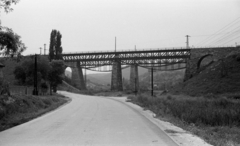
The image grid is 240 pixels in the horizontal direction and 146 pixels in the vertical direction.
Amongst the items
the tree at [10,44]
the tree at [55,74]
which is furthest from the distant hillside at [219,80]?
the tree at [10,44]

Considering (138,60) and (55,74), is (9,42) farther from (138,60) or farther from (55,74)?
(138,60)

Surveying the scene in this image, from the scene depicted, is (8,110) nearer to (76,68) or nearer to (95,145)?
(95,145)

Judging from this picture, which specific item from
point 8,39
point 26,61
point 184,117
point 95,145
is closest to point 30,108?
point 8,39

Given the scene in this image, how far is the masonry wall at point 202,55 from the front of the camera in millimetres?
71688

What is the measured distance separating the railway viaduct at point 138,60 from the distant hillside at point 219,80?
7701 millimetres

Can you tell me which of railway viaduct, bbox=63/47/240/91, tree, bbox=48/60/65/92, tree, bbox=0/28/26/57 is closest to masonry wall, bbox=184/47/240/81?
railway viaduct, bbox=63/47/240/91

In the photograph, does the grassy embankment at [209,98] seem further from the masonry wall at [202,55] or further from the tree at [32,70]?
the tree at [32,70]

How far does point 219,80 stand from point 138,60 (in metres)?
33.7

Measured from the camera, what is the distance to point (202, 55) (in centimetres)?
7538

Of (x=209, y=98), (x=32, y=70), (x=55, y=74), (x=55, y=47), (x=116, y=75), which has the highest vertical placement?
(x=55, y=47)

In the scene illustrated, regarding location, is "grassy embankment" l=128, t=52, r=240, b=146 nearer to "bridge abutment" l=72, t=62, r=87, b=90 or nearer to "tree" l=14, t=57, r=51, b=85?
"tree" l=14, t=57, r=51, b=85

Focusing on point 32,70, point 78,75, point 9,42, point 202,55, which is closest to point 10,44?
point 9,42

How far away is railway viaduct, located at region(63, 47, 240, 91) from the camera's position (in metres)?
75.8

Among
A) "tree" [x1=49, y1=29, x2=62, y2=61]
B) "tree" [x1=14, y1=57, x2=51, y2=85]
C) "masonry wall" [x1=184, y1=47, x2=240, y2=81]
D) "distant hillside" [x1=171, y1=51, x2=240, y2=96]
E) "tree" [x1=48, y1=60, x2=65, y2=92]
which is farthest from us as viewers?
"tree" [x1=49, y1=29, x2=62, y2=61]
